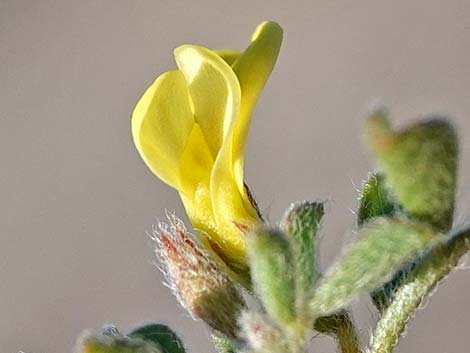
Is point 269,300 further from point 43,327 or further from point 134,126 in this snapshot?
point 43,327

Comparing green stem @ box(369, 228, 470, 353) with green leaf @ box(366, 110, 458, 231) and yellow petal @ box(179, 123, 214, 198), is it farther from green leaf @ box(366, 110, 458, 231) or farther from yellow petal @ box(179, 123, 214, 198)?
yellow petal @ box(179, 123, 214, 198)

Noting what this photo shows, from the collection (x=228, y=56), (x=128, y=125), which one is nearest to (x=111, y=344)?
(x=228, y=56)

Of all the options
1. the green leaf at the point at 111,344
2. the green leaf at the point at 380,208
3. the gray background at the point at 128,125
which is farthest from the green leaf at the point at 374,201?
the gray background at the point at 128,125

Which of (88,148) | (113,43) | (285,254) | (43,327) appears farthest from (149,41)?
(285,254)

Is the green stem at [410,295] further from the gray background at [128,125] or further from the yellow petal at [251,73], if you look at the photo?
the gray background at [128,125]

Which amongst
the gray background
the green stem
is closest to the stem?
the green stem

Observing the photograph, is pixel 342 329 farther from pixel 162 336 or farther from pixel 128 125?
pixel 128 125

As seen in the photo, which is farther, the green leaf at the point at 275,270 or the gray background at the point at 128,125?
the gray background at the point at 128,125

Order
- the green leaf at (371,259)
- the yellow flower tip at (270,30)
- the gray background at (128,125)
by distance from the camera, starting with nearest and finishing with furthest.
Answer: the green leaf at (371,259)
the yellow flower tip at (270,30)
the gray background at (128,125)
